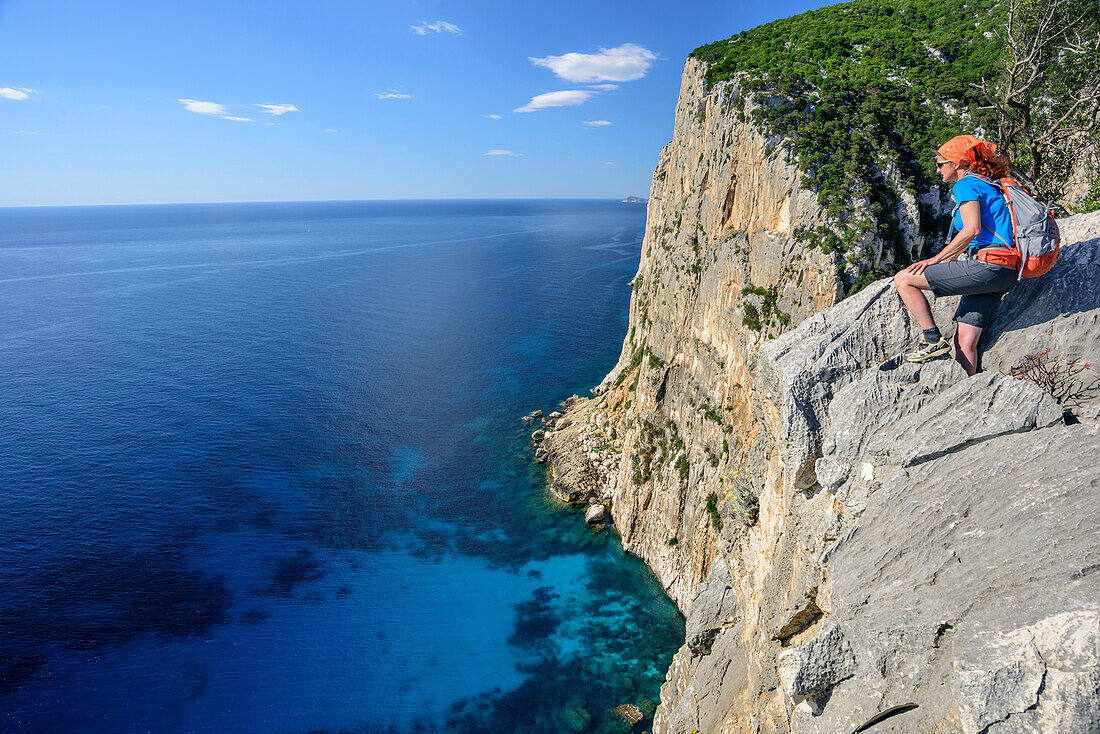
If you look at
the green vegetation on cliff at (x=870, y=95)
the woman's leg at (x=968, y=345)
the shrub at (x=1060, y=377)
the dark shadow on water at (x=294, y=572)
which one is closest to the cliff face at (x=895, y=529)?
the shrub at (x=1060, y=377)

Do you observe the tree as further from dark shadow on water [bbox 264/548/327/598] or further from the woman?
dark shadow on water [bbox 264/548/327/598]

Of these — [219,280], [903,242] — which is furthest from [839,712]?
[219,280]

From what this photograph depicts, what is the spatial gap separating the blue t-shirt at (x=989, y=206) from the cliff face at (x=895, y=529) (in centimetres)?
236

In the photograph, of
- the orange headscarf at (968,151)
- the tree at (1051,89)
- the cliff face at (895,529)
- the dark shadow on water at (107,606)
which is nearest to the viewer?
the cliff face at (895,529)

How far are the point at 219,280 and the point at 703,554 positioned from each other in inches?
5489

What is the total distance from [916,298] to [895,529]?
5.07 m

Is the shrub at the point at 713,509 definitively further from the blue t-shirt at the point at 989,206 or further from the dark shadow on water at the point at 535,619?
the blue t-shirt at the point at 989,206

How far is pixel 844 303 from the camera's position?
1533 cm

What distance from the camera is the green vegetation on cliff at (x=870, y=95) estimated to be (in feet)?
82.3

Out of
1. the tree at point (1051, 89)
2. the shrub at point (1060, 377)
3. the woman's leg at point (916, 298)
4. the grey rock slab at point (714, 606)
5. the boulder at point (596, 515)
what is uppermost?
the tree at point (1051, 89)

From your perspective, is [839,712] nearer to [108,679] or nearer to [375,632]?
[375,632]

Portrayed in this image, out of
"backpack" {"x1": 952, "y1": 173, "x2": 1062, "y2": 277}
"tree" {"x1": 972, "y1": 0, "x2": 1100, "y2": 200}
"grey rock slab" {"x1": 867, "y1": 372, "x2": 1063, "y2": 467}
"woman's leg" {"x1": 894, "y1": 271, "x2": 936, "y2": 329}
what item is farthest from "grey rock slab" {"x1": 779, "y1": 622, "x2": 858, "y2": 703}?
"tree" {"x1": 972, "y1": 0, "x2": 1100, "y2": 200}

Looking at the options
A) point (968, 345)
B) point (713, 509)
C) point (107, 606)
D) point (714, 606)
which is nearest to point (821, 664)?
point (968, 345)

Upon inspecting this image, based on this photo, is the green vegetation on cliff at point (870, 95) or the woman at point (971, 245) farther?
the green vegetation on cliff at point (870, 95)
